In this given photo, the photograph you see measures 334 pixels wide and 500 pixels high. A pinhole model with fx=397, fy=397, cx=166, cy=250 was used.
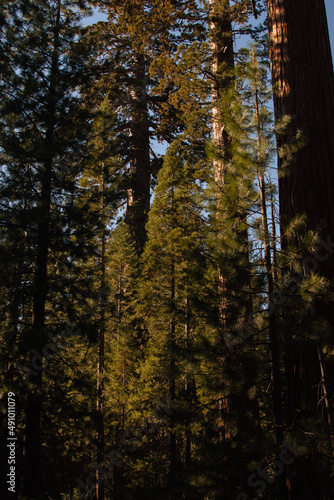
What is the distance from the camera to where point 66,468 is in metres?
7.05

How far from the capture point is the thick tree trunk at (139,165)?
65.9 feet

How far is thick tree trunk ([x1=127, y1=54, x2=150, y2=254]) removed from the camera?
20094 millimetres

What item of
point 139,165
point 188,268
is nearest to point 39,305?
point 188,268

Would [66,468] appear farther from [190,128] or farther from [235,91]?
[190,128]

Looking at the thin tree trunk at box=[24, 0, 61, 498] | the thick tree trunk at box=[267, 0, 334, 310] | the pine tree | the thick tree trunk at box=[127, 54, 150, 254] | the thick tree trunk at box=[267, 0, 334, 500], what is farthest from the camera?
the thick tree trunk at box=[127, 54, 150, 254]

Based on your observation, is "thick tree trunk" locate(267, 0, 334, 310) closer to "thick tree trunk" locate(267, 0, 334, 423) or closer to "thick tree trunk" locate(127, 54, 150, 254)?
"thick tree trunk" locate(267, 0, 334, 423)

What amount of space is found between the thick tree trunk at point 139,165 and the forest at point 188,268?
4.64m

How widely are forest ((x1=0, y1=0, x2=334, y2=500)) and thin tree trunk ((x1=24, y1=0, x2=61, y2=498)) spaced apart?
33mm

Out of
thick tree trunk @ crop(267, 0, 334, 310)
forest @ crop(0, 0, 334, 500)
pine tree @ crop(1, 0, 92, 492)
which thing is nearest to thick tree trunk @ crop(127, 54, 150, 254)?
forest @ crop(0, 0, 334, 500)

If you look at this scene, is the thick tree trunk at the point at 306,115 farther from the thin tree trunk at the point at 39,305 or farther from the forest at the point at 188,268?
the thin tree trunk at the point at 39,305

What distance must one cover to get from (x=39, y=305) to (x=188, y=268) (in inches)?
154

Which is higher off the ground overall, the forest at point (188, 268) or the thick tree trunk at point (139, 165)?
the thick tree trunk at point (139, 165)

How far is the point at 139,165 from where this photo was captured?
21719mm

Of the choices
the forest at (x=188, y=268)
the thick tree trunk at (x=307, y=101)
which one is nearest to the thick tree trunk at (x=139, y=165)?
the forest at (x=188, y=268)
